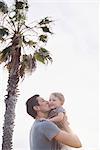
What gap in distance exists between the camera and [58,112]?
410cm

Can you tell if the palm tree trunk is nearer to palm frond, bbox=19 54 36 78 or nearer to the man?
palm frond, bbox=19 54 36 78

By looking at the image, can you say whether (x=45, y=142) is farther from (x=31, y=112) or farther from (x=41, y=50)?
(x=41, y=50)

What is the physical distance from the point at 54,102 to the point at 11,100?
369 inches

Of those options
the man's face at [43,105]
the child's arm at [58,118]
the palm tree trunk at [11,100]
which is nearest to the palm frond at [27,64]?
the palm tree trunk at [11,100]

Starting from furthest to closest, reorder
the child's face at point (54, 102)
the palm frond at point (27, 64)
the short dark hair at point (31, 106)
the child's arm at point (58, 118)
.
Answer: the palm frond at point (27, 64) < the child's face at point (54, 102) < the short dark hair at point (31, 106) < the child's arm at point (58, 118)

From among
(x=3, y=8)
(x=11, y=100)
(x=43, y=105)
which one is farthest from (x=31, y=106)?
(x=3, y=8)

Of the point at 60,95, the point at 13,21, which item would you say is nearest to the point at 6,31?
the point at 13,21

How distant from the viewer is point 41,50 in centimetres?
1437

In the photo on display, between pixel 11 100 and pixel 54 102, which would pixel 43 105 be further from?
pixel 11 100

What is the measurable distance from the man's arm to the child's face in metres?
0.59

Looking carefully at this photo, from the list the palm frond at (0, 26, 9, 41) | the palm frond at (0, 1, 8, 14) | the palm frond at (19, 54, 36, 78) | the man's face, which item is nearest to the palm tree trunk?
the palm frond at (19, 54, 36, 78)

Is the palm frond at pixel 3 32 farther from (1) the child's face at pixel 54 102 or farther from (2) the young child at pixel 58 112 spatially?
(1) the child's face at pixel 54 102

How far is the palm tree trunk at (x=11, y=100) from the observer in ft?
43.5

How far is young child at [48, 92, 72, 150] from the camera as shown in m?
3.89
